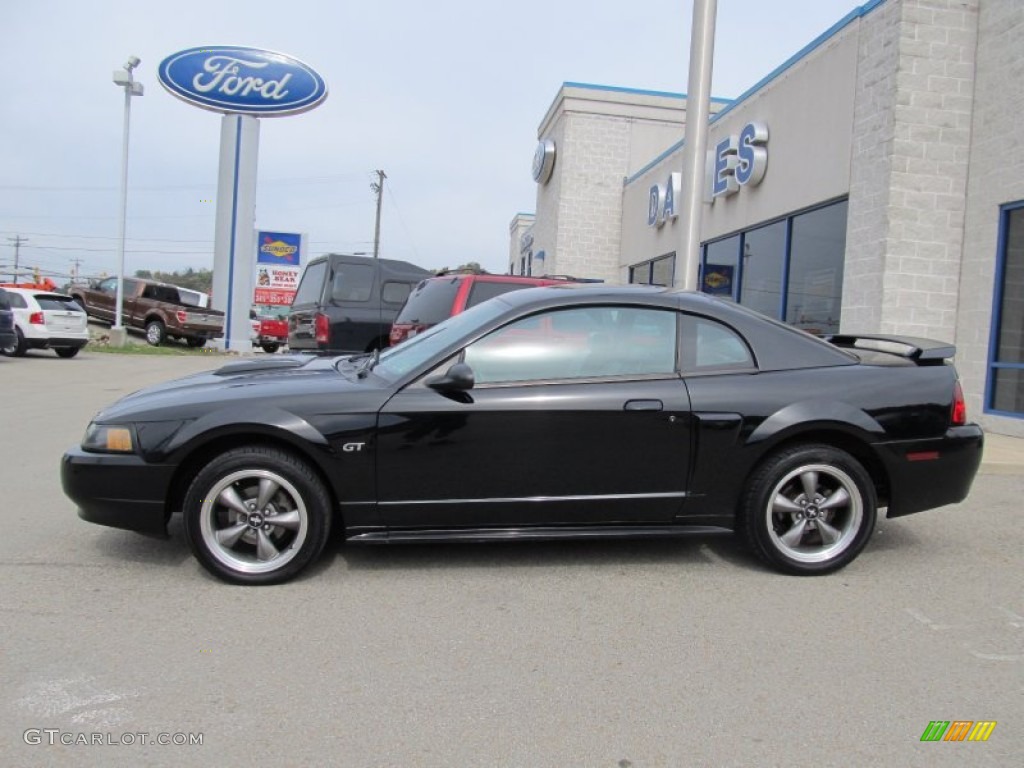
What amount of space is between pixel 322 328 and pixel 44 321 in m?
10.6

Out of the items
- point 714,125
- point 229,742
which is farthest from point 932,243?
point 229,742

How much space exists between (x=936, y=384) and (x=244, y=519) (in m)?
3.84

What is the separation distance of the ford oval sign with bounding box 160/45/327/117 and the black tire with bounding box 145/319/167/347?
650 centimetres

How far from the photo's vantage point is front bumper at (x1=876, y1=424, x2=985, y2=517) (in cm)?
418

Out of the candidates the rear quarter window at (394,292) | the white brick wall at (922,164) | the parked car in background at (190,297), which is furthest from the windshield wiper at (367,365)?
the parked car in background at (190,297)

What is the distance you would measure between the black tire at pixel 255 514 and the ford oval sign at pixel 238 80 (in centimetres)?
2033

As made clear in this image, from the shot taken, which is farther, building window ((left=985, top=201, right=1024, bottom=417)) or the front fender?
building window ((left=985, top=201, right=1024, bottom=417))

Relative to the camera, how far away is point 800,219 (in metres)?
12.0

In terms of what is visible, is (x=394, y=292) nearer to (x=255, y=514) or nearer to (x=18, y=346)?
(x=255, y=514)

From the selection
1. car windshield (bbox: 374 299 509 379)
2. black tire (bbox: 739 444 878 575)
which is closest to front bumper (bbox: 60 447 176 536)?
car windshield (bbox: 374 299 509 379)

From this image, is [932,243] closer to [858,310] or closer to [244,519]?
[858,310]

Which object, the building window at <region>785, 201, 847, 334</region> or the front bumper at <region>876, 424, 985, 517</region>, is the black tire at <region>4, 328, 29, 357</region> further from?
the front bumper at <region>876, 424, 985, 517</region>

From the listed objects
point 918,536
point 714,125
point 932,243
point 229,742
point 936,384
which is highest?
point 714,125

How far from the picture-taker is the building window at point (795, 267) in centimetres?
1098
